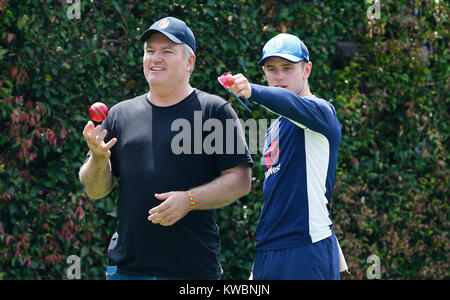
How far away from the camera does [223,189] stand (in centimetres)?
313

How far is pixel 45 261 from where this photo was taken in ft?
15.0

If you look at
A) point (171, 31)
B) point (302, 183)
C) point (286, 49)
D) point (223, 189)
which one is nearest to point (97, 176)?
A: point (223, 189)

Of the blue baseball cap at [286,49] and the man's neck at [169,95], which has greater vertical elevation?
the blue baseball cap at [286,49]

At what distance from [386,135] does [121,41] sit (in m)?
2.70

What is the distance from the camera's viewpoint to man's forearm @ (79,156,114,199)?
127 inches

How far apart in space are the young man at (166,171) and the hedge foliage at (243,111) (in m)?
1.37

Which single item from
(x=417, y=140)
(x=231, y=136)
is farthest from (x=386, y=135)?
(x=231, y=136)

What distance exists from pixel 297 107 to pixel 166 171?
73cm

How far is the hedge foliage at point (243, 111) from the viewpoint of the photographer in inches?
177

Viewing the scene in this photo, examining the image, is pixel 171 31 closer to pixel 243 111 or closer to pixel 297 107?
pixel 297 107

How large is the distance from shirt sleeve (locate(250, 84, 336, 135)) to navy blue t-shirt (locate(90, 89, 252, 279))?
1.09ft

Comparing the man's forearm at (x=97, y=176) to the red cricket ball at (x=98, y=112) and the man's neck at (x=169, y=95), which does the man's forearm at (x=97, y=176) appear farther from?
the man's neck at (x=169, y=95)

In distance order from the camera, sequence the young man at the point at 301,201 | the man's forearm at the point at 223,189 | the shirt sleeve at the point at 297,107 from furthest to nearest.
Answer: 1. the young man at the point at 301,201
2. the man's forearm at the point at 223,189
3. the shirt sleeve at the point at 297,107

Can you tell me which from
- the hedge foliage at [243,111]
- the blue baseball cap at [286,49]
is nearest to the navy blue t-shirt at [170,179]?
the blue baseball cap at [286,49]
